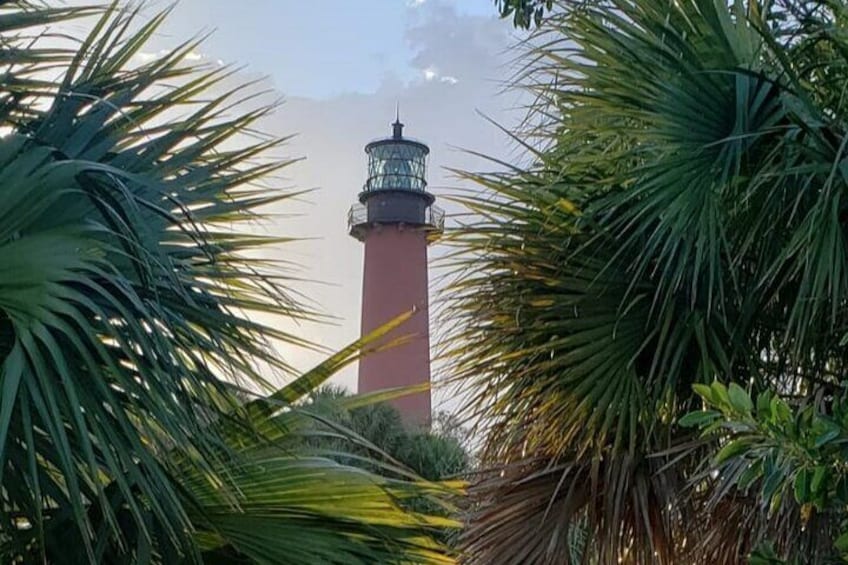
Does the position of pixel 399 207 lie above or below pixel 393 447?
above

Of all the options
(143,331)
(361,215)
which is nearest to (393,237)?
(361,215)

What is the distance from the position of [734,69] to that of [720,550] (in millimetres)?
1403

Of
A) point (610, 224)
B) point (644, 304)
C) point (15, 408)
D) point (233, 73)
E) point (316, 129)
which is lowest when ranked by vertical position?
point (15, 408)

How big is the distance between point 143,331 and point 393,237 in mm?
13298

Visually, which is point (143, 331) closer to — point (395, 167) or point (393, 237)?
point (393, 237)

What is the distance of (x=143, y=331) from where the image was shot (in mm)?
1521

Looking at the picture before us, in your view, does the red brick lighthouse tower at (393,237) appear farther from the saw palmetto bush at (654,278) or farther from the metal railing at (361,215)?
the saw palmetto bush at (654,278)

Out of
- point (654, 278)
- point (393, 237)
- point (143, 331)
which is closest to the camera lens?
point (143, 331)

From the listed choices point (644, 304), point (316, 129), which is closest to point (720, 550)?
point (644, 304)

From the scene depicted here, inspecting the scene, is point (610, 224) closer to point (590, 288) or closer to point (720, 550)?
point (590, 288)

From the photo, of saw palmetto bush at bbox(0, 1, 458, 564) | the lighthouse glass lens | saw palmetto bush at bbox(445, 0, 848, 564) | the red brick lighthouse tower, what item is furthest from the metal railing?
saw palmetto bush at bbox(0, 1, 458, 564)

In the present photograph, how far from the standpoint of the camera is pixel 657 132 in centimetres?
223

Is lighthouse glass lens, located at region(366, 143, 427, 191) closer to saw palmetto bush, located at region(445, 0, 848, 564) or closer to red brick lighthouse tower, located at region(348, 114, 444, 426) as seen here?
red brick lighthouse tower, located at region(348, 114, 444, 426)

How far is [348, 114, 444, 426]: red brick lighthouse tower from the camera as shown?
46.3 feet
